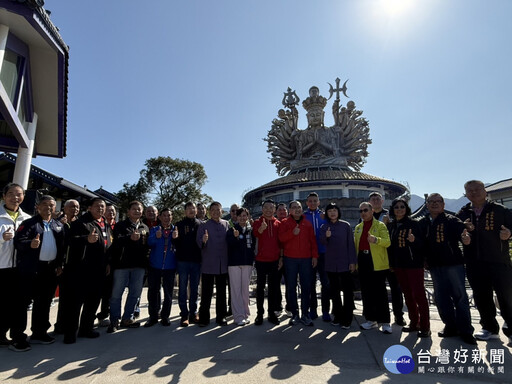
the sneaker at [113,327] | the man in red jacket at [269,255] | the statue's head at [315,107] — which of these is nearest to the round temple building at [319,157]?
the statue's head at [315,107]

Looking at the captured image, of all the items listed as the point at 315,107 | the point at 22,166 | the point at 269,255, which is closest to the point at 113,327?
the point at 269,255

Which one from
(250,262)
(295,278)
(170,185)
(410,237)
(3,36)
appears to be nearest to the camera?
(410,237)

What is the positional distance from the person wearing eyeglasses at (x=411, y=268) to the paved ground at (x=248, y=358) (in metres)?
0.26

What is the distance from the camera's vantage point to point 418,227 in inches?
159

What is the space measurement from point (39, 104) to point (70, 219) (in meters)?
8.84

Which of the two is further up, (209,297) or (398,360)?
(209,297)

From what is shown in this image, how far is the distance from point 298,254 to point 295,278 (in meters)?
0.42

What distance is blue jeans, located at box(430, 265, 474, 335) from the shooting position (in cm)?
351

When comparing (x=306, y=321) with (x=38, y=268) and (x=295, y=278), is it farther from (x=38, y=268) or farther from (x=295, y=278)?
(x=38, y=268)

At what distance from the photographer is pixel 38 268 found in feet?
11.8

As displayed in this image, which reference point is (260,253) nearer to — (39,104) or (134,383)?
(134,383)

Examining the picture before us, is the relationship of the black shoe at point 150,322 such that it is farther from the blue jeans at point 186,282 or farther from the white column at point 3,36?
the white column at point 3,36

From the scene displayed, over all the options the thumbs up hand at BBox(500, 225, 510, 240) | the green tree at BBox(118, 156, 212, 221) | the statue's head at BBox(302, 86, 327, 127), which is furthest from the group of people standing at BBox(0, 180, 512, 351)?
the statue's head at BBox(302, 86, 327, 127)

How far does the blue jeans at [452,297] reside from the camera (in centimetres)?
351
